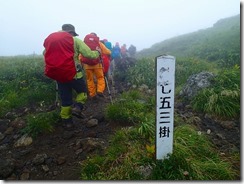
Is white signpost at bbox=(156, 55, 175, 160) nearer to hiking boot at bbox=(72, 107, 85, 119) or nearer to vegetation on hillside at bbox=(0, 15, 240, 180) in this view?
vegetation on hillside at bbox=(0, 15, 240, 180)

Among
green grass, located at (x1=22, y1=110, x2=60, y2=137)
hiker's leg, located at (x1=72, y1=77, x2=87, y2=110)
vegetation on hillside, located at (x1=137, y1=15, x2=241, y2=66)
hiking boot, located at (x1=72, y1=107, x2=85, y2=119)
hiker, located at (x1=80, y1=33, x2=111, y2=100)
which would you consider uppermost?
vegetation on hillside, located at (x1=137, y1=15, x2=241, y2=66)

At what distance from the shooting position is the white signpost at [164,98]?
4.17 meters

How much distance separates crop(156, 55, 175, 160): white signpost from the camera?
4.17 m

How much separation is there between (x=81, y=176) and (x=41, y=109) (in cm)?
408

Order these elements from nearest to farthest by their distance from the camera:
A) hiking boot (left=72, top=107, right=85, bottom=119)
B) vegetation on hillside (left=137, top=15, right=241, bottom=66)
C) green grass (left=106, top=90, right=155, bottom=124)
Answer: green grass (left=106, top=90, right=155, bottom=124) → hiking boot (left=72, top=107, right=85, bottom=119) → vegetation on hillside (left=137, top=15, right=241, bottom=66)

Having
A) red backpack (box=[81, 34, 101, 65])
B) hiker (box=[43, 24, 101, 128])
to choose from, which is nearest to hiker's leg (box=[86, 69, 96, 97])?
red backpack (box=[81, 34, 101, 65])

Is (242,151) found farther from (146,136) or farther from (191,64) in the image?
(191,64)

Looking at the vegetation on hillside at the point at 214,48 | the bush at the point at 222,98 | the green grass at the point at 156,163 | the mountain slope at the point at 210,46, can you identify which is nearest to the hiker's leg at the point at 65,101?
the green grass at the point at 156,163

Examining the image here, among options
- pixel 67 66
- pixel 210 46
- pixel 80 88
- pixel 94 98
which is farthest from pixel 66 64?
pixel 210 46

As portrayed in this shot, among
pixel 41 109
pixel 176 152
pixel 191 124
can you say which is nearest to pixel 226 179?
pixel 176 152

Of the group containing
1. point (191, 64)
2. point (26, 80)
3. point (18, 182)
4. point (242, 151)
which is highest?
point (191, 64)

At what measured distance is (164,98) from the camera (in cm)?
424

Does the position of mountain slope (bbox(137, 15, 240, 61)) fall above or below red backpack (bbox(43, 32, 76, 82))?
above

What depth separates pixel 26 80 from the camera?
10.2 meters
